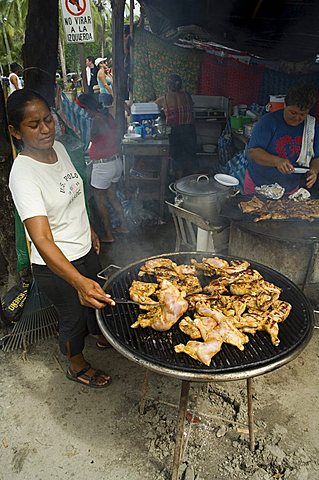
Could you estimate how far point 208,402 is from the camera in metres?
3.57

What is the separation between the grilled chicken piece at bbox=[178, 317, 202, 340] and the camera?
244 centimetres

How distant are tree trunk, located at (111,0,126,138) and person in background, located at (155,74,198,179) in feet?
3.49

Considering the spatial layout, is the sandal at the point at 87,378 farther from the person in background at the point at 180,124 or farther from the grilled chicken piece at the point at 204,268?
the person in background at the point at 180,124

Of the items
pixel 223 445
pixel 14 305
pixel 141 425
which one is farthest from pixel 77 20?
pixel 223 445

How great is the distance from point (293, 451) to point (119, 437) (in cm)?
158

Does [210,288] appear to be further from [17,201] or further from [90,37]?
[90,37]

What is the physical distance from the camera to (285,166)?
4.18 m

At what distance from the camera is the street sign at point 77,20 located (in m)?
6.66

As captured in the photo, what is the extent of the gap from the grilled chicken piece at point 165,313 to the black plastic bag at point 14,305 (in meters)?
2.39

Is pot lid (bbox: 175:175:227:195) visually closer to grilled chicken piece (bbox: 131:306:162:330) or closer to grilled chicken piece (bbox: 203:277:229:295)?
grilled chicken piece (bbox: 203:277:229:295)

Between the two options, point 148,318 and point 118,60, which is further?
point 118,60

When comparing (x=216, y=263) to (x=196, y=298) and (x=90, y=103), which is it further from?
(x=90, y=103)

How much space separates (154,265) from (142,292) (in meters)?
0.45

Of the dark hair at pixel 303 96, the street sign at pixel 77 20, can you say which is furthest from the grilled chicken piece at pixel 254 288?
the street sign at pixel 77 20
